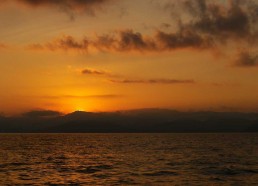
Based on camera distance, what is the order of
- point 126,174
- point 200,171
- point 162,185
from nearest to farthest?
point 162,185 < point 126,174 < point 200,171

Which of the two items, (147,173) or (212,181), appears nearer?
(212,181)

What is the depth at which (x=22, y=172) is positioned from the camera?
49.3 meters

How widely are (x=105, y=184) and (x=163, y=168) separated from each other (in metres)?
15.5

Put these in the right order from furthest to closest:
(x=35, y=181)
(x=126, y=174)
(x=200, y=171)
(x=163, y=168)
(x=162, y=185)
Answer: (x=163, y=168)
(x=200, y=171)
(x=126, y=174)
(x=35, y=181)
(x=162, y=185)

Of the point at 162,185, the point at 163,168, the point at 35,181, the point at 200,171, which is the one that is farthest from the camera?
the point at 163,168

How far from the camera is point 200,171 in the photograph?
163 feet

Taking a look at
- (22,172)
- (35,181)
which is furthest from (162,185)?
(22,172)

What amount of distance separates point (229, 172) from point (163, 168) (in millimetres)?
9010

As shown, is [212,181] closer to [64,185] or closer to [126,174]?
[126,174]

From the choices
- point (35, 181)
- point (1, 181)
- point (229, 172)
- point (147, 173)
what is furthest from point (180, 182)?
point (1, 181)

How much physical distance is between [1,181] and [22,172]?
27.6ft

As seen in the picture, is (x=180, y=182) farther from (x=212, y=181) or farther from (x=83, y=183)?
(x=83, y=183)

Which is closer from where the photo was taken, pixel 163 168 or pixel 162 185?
pixel 162 185

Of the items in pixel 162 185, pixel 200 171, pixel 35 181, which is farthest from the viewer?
pixel 200 171
